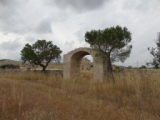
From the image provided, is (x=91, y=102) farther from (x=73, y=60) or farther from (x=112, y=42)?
(x=73, y=60)

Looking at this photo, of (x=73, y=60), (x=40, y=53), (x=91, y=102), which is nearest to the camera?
(x=91, y=102)

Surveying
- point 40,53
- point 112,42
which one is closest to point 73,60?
point 112,42

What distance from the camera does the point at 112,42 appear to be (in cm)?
1361

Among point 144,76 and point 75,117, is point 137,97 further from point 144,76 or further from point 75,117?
point 75,117

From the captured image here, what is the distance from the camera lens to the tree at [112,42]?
13490 millimetres

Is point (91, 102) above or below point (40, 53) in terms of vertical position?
below

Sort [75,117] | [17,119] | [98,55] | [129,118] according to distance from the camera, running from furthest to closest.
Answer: [98,55], [129,118], [75,117], [17,119]

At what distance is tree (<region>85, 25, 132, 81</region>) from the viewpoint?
13490 millimetres

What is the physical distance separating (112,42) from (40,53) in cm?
1469

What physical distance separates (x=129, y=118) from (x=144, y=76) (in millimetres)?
4706

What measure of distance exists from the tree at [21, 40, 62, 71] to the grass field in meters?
14.7

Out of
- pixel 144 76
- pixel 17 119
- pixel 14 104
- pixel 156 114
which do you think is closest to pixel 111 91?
pixel 144 76

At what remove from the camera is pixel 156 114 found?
4.94 meters

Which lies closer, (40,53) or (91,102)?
(91,102)
